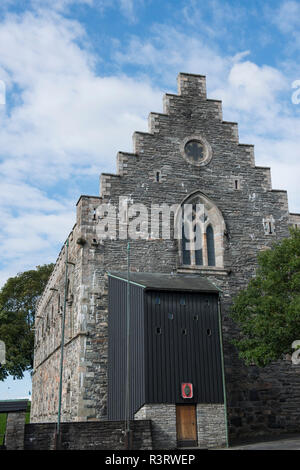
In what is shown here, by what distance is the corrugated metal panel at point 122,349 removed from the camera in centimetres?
1714

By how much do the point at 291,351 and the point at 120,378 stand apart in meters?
6.09

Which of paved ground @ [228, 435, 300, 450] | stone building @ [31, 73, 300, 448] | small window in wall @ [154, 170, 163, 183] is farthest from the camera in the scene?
small window in wall @ [154, 170, 163, 183]

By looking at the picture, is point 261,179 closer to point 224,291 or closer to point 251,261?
point 251,261

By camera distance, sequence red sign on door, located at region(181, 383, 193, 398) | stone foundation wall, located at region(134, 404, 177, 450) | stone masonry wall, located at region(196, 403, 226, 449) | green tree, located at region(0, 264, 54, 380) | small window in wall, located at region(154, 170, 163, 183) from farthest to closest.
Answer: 1. green tree, located at region(0, 264, 54, 380)
2. small window in wall, located at region(154, 170, 163, 183)
3. red sign on door, located at region(181, 383, 193, 398)
4. stone masonry wall, located at region(196, 403, 226, 449)
5. stone foundation wall, located at region(134, 404, 177, 450)

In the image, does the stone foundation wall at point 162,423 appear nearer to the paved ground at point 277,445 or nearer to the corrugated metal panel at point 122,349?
the corrugated metal panel at point 122,349

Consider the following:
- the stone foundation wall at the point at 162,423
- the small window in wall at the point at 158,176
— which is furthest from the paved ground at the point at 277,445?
the small window in wall at the point at 158,176

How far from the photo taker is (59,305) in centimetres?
2712

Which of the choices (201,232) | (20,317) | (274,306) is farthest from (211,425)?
(20,317)

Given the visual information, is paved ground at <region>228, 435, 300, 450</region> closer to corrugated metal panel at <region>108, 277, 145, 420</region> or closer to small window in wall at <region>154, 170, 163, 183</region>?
corrugated metal panel at <region>108, 277, 145, 420</region>

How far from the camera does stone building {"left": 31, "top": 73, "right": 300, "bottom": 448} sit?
19828mm

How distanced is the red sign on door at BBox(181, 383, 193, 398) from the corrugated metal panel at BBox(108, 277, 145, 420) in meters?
1.36

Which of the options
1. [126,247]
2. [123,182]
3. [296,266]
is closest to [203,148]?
[123,182]

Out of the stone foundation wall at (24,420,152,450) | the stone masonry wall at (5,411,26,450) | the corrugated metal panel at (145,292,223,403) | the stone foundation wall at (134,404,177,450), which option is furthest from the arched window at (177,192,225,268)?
the stone masonry wall at (5,411,26,450)

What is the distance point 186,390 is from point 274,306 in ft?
13.5
